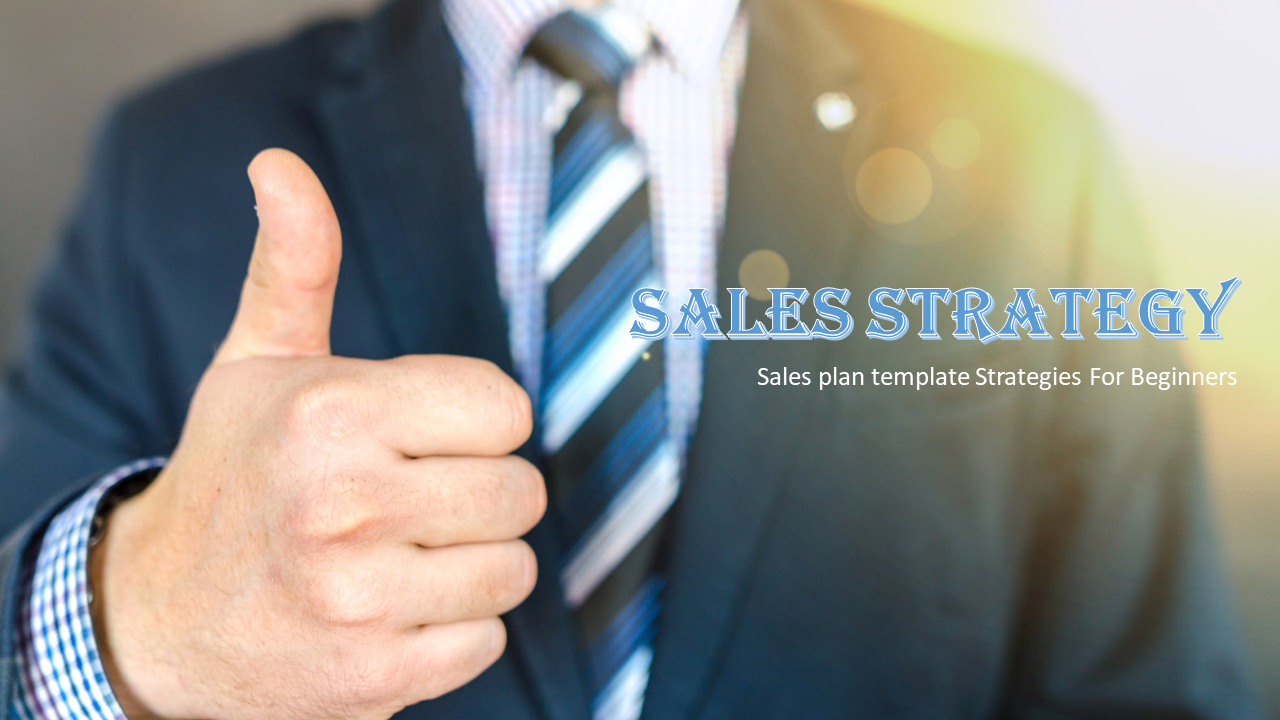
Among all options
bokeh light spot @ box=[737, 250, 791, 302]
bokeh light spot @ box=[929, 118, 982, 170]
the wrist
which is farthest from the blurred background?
the wrist

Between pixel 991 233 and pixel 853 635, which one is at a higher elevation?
pixel 991 233

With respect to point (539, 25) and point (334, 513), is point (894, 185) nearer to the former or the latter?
point (539, 25)

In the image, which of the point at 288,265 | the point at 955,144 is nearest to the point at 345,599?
the point at 288,265

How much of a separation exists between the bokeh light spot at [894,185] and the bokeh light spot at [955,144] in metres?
0.03

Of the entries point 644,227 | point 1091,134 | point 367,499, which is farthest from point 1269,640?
point 367,499

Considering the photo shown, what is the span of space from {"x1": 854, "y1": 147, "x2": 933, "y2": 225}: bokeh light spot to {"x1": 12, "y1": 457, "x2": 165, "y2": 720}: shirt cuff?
74 centimetres

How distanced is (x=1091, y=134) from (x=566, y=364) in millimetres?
667

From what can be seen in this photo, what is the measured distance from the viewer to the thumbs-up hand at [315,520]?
0.48 metres

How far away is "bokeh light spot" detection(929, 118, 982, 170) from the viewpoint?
0.78 m

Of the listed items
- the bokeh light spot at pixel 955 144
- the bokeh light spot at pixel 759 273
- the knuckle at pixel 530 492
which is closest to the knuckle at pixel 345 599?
the knuckle at pixel 530 492

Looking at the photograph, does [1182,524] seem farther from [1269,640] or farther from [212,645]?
[212,645]

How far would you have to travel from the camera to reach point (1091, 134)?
0.86 m

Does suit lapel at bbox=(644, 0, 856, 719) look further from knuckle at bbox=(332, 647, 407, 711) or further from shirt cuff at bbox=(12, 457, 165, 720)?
shirt cuff at bbox=(12, 457, 165, 720)

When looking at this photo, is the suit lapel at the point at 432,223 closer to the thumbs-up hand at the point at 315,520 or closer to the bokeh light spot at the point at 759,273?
the thumbs-up hand at the point at 315,520
